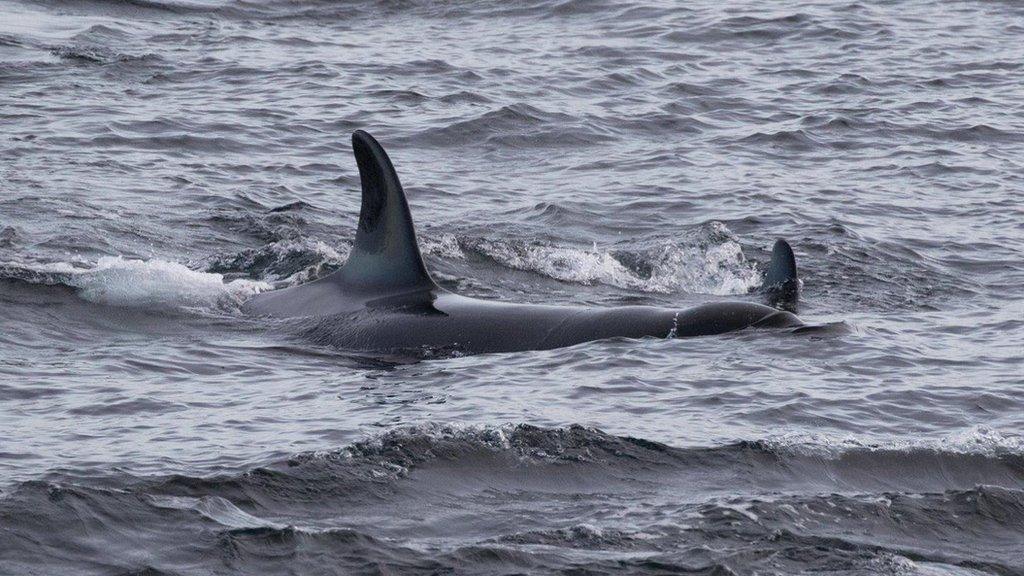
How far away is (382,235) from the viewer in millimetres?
12102

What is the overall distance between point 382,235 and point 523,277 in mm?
3162

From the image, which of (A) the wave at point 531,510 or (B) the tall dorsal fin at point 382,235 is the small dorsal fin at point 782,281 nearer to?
(B) the tall dorsal fin at point 382,235

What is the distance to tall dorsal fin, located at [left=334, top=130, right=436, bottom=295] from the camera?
11836 millimetres

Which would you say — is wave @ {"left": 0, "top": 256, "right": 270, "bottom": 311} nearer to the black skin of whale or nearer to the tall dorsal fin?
the black skin of whale

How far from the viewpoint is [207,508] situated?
8.10m

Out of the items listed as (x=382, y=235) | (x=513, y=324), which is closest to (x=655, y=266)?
(x=513, y=324)

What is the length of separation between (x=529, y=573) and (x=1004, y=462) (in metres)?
3.38

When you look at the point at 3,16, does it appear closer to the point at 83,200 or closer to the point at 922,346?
the point at 83,200

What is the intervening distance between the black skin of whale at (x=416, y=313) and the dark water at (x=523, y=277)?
0.25 metres

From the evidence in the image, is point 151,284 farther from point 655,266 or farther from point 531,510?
point 531,510

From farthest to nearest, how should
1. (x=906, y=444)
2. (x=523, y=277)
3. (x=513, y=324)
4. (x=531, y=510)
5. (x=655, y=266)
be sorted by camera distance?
(x=655, y=266) < (x=523, y=277) < (x=513, y=324) < (x=906, y=444) < (x=531, y=510)

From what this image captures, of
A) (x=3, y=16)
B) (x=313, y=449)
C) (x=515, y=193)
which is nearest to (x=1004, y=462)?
(x=313, y=449)

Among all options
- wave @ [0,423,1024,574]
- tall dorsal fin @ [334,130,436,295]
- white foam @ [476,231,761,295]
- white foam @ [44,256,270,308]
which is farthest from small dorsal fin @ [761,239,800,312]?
white foam @ [44,256,270,308]

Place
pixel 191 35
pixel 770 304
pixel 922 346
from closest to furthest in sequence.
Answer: pixel 922 346, pixel 770 304, pixel 191 35
